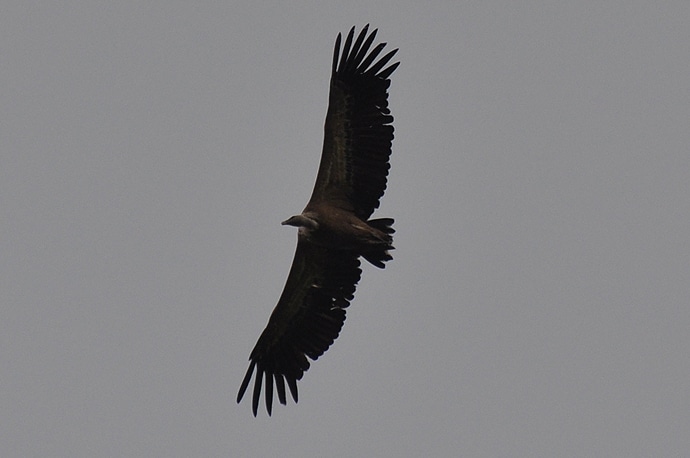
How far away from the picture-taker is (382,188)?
78.6ft

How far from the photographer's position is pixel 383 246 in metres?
23.4

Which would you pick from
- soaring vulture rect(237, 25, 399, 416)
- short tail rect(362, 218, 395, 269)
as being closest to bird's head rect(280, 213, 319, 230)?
soaring vulture rect(237, 25, 399, 416)

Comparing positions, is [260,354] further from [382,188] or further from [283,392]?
[382,188]

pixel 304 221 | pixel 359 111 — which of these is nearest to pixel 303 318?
pixel 304 221

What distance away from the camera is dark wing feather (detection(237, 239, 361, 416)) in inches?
966

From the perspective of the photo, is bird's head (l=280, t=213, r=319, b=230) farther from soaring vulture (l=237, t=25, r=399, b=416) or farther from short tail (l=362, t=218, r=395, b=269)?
short tail (l=362, t=218, r=395, b=269)

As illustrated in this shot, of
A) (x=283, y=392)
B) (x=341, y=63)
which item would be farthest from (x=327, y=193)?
(x=283, y=392)

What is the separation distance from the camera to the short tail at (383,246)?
23.5m

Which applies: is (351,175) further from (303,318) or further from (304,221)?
(303,318)

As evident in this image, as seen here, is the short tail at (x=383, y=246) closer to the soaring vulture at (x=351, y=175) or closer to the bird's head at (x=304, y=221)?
the soaring vulture at (x=351, y=175)

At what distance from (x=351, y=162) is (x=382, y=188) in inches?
28.6

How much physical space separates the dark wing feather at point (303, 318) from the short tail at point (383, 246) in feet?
2.66

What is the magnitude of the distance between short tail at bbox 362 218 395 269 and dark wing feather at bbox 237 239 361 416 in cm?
81

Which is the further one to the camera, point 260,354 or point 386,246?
point 260,354
